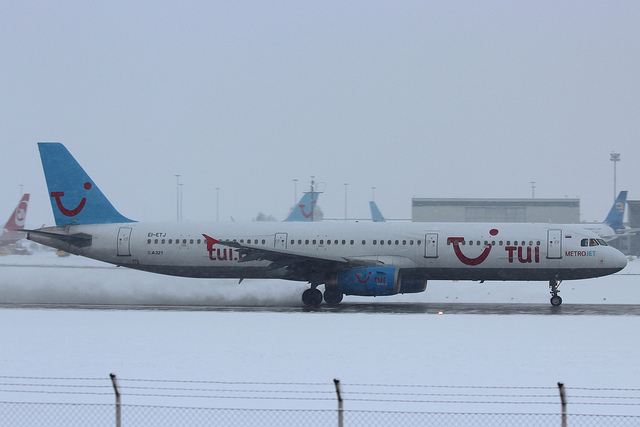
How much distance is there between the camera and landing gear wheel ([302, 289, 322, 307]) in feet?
94.5

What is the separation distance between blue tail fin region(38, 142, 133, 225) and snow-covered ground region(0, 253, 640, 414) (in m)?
3.79

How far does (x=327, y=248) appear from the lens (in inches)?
1172

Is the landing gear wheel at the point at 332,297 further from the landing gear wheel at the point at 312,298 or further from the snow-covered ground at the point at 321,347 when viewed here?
the snow-covered ground at the point at 321,347

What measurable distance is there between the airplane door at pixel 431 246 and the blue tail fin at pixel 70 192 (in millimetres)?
13497

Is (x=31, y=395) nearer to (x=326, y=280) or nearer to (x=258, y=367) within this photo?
(x=258, y=367)

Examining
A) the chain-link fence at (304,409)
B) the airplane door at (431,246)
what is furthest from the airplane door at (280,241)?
the chain-link fence at (304,409)

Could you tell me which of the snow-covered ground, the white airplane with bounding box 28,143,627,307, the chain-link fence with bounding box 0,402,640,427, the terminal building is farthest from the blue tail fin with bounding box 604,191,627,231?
the chain-link fence with bounding box 0,402,640,427

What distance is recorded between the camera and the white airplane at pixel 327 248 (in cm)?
2845

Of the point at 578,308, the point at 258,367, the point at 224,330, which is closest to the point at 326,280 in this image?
the point at 224,330

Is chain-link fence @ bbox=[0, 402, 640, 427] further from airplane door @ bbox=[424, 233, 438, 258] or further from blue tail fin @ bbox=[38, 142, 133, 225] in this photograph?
blue tail fin @ bbox=[38, 142, 133, 225]

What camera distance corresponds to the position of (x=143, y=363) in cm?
1642

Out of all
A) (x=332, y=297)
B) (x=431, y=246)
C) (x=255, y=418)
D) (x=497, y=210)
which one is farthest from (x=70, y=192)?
(x=497, y=210)

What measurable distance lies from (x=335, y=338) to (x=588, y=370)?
275 inches

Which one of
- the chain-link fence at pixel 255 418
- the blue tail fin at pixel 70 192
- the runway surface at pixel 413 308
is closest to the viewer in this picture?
the chain-link fence at pixel 255 418
